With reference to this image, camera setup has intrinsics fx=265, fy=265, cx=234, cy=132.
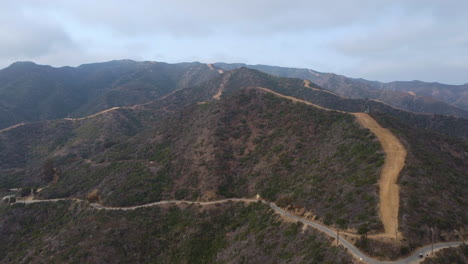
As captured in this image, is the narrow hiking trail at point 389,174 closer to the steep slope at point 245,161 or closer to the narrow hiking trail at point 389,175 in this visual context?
the narrow hiking trail at point 389,175

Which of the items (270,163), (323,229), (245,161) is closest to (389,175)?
(323,229)

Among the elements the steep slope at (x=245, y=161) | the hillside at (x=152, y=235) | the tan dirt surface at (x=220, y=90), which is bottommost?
the hillside at (x=152, y=235)

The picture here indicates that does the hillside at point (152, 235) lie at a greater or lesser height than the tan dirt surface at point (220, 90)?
→ lesser

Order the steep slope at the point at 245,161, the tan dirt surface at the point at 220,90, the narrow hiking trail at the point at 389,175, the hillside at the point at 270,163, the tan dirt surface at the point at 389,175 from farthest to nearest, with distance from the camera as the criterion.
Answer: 1. the tan dirt surface at the point at 220,90
2. the steep slope at the point at 245,161
3. the hillside at the point at 270,163
4. the tan dirt surface at the point at 389,175
5. the narrow hiking trail at the point at 389,175

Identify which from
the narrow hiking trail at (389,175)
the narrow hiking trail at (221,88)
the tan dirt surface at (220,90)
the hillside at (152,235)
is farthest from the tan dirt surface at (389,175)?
the narrow hiking trail at (221,88)

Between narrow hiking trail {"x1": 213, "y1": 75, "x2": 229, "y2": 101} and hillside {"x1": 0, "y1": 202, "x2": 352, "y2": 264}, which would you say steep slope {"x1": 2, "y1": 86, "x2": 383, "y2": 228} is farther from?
narrow hiking trail {"x1": 213, "y1": 75, "x2": 229, "y2": 101}

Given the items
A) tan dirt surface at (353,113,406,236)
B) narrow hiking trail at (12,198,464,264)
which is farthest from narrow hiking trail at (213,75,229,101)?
tan dirt surface at (353,113,406,236)

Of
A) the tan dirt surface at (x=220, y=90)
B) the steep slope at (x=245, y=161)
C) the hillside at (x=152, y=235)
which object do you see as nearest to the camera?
the hillside at (x=152, y=235)

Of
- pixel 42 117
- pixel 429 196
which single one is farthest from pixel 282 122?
pixel 42 117

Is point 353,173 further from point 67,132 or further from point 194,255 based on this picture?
point 67,132
